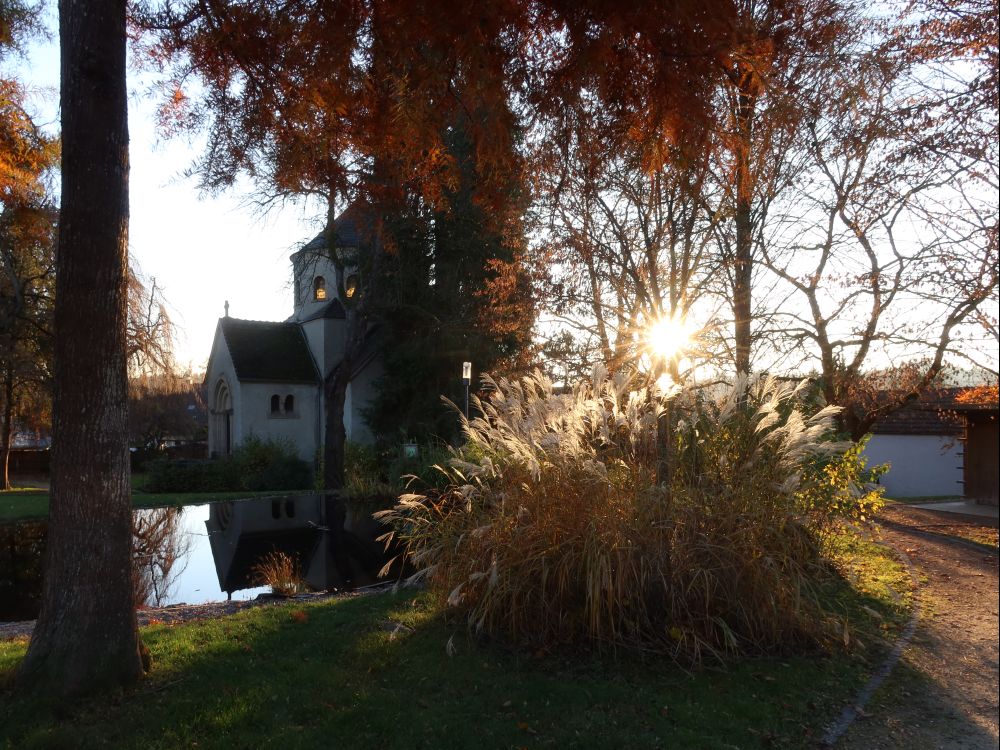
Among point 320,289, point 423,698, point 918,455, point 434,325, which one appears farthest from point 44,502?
point 918,455

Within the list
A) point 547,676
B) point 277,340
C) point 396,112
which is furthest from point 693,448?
point 277,340

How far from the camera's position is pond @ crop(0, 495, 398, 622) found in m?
10.4

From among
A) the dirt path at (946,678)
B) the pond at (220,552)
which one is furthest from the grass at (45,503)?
the dirt path at (946,678)

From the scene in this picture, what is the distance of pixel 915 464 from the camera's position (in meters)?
34.7

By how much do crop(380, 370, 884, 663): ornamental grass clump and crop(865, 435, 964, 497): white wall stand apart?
97.9 ft

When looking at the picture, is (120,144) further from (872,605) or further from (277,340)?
(277,340)

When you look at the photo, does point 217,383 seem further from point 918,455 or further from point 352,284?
point 918,455

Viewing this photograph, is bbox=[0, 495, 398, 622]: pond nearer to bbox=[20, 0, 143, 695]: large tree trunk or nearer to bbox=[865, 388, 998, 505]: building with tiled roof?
bbox=[20, 0, 143, 695]: large tree trunk

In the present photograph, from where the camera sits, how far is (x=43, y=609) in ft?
17.7

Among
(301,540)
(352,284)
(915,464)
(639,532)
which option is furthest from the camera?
(915,464)

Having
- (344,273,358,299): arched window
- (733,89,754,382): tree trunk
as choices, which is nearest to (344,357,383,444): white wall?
(344,273,358,299): arched window

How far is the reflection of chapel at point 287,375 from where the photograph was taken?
3331cm

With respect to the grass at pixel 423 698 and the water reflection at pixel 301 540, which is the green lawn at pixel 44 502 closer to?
the water reflection at pixel 301 540

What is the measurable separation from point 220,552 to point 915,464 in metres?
31.9
